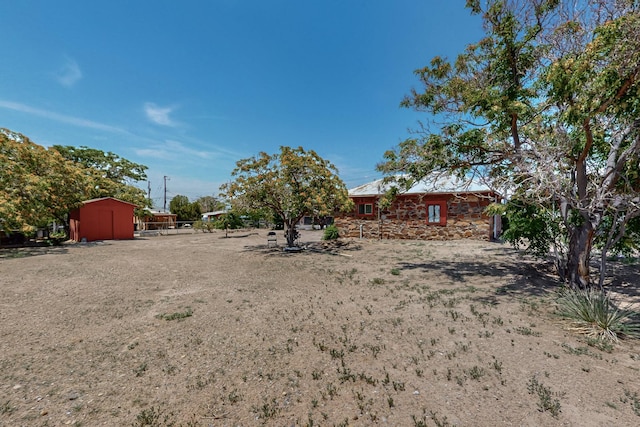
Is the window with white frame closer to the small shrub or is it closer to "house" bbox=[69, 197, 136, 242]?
the small shrub

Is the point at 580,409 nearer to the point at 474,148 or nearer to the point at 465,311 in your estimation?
the point at 465,311

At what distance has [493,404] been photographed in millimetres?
2693

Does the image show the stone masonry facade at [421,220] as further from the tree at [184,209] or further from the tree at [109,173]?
the tree at [184,209]

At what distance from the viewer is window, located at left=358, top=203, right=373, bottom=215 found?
17.9m

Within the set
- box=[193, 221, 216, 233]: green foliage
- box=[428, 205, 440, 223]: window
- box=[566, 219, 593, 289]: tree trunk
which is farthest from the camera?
box=[193, 221, 216, 233]: green foliage

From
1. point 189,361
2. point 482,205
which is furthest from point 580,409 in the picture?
point 482,205

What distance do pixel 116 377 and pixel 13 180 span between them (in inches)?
715

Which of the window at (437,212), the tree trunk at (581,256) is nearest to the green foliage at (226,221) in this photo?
the window at (437,212)

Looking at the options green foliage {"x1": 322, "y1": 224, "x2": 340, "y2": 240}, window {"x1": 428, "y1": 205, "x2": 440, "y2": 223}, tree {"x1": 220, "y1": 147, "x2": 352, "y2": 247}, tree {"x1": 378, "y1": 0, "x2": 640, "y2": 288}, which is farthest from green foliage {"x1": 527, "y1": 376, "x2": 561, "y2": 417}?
green foliage {"x1": 322, "y1": 224, "x2": 340, "y2": 240}

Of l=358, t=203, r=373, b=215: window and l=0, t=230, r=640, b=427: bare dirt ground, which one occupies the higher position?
l=358, t=203, r=373, b=215: window

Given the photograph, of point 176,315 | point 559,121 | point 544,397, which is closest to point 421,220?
point 559,121

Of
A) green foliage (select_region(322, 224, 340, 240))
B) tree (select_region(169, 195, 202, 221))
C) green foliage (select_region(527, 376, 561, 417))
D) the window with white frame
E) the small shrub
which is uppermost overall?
tree (select_region(169, 195, 202, 221))

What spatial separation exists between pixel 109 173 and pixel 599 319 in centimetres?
3526

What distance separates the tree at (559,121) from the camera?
4.43 meters
